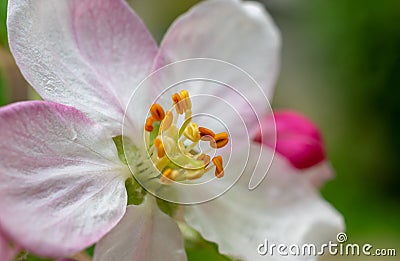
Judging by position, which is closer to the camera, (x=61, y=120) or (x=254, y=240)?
(x=61, y=120)

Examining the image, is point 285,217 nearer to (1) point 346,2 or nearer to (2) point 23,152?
(2) point 23,152

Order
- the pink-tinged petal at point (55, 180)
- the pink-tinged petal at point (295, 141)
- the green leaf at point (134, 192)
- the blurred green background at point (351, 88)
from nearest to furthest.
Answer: the pink-tinged petal at point (55, 180)
the green leaf at point (134, 192)
the pink-tinged petal at point (295, 141)
the blurred green background at point (351, 88)

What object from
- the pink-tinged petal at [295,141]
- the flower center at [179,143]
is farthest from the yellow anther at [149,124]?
A: the pink-tinged petal at [295,141]

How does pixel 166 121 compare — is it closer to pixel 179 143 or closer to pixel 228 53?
pixel 179 143

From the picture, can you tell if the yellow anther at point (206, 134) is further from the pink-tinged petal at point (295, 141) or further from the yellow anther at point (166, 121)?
the pink-tinged petal at point (295, 141)

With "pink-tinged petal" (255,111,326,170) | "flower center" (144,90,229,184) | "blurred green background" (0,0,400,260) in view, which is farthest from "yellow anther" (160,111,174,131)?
"blurred green background" (0,0,400,260)

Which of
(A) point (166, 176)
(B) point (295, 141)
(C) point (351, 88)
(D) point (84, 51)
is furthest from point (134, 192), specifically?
(C) point (351, 88)

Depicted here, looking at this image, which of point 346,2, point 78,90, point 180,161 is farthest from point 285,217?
point 346,2
